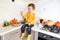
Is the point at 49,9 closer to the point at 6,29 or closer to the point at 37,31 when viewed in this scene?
the point at 37,31

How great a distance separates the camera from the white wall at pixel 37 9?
2103 mm

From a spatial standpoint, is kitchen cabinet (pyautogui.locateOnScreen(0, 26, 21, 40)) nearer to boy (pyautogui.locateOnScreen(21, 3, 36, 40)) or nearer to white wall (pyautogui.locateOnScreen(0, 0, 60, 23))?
boy (pyautogui.locateOnScreen(21, 3, 36, 40))

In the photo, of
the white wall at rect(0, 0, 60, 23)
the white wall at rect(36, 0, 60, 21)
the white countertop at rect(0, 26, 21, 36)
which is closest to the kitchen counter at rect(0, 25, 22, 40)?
the white countertop at rect(0, 26, 21, 36)

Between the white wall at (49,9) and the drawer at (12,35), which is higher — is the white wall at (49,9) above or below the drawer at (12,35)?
above

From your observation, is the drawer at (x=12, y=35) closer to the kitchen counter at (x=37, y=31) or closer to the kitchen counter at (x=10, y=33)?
the kitchen counter at (x=10, y=33)

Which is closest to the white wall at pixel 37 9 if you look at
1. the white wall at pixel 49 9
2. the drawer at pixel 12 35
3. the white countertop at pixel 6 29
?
the white wall at pixel 49 9

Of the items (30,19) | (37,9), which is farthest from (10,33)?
(37,9)

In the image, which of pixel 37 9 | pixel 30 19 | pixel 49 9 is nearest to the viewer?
pixel 30 19

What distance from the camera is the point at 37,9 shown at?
2.33 m

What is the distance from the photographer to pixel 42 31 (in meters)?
1.90

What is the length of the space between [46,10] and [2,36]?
0.93m

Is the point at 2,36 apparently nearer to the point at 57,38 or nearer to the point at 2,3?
the point at 2,3

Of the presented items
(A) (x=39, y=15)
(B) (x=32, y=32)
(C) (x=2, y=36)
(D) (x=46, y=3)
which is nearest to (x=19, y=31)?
(B) (x=32, y=32)

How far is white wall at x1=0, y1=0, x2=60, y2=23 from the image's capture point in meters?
2.10
